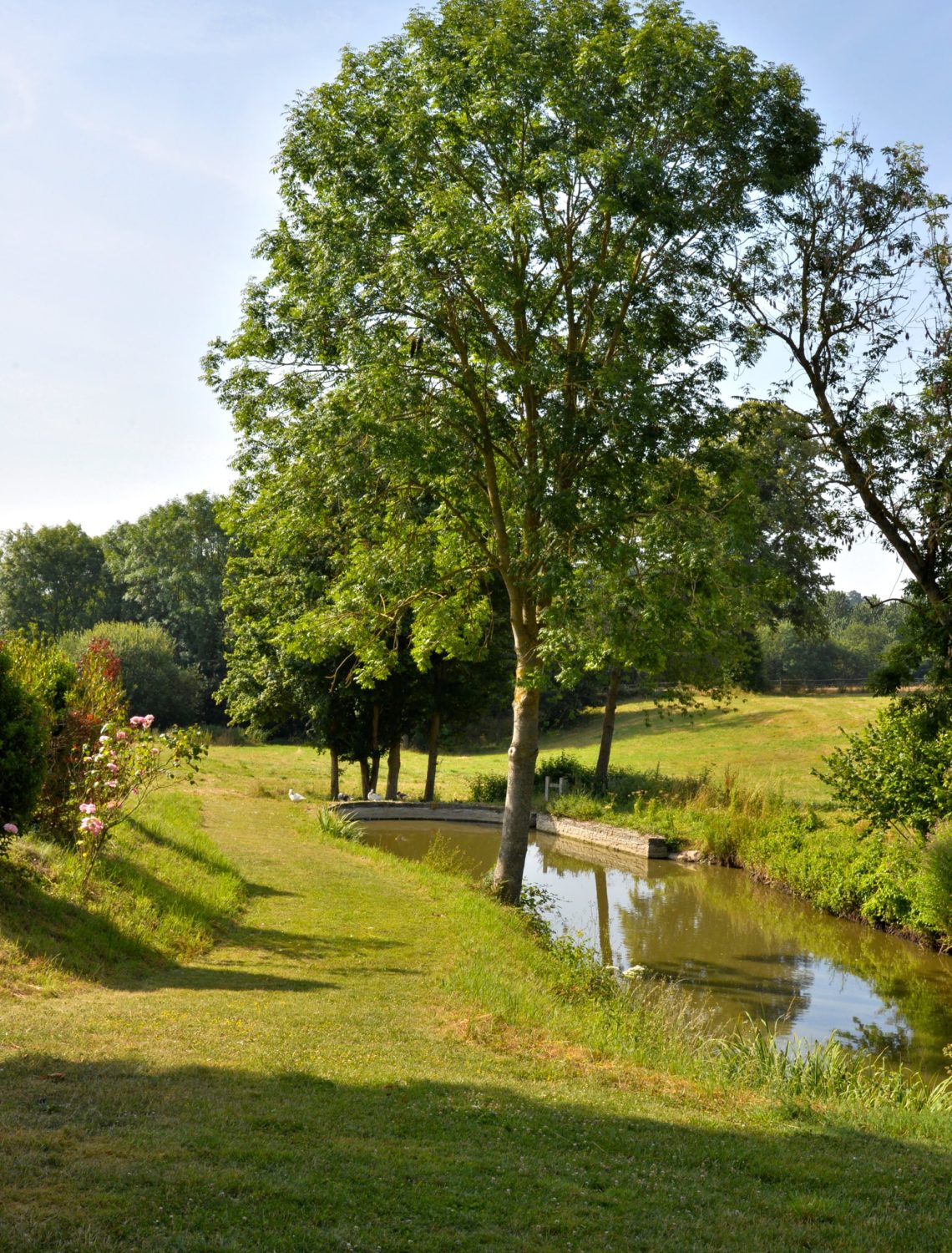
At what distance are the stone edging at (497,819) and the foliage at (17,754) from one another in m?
17.0

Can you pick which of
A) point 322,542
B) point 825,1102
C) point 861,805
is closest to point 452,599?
point 322,542

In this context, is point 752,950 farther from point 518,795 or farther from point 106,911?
point 106,911

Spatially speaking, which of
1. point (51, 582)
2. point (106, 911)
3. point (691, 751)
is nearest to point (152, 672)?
point (51, 582)

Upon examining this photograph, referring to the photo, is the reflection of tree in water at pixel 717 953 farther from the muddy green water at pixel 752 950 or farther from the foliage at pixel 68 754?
the foliage at pixel 68 754

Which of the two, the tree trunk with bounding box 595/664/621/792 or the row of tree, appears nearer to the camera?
the row of tree

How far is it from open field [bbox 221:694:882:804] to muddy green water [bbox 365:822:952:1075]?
9037mm

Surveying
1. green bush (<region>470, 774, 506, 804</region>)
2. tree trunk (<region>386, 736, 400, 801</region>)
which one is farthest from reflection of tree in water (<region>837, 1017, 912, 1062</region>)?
green bush (<region>470, 774, 506, 804</region>)

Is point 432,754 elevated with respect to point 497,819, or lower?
elevated

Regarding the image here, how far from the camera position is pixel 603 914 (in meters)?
19.3

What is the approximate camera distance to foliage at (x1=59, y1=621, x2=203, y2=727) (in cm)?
5600

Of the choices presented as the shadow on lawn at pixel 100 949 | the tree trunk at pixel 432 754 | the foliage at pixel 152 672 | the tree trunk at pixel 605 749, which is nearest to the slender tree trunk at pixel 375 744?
the tree trunk at pixel 432 754

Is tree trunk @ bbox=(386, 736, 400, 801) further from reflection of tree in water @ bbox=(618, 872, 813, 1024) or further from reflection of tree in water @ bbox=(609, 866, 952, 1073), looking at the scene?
reflection of tree in water @ bbox=(618, 872, 813, 1024)

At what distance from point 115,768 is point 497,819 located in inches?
788

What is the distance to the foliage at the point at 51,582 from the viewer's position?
73812mm
